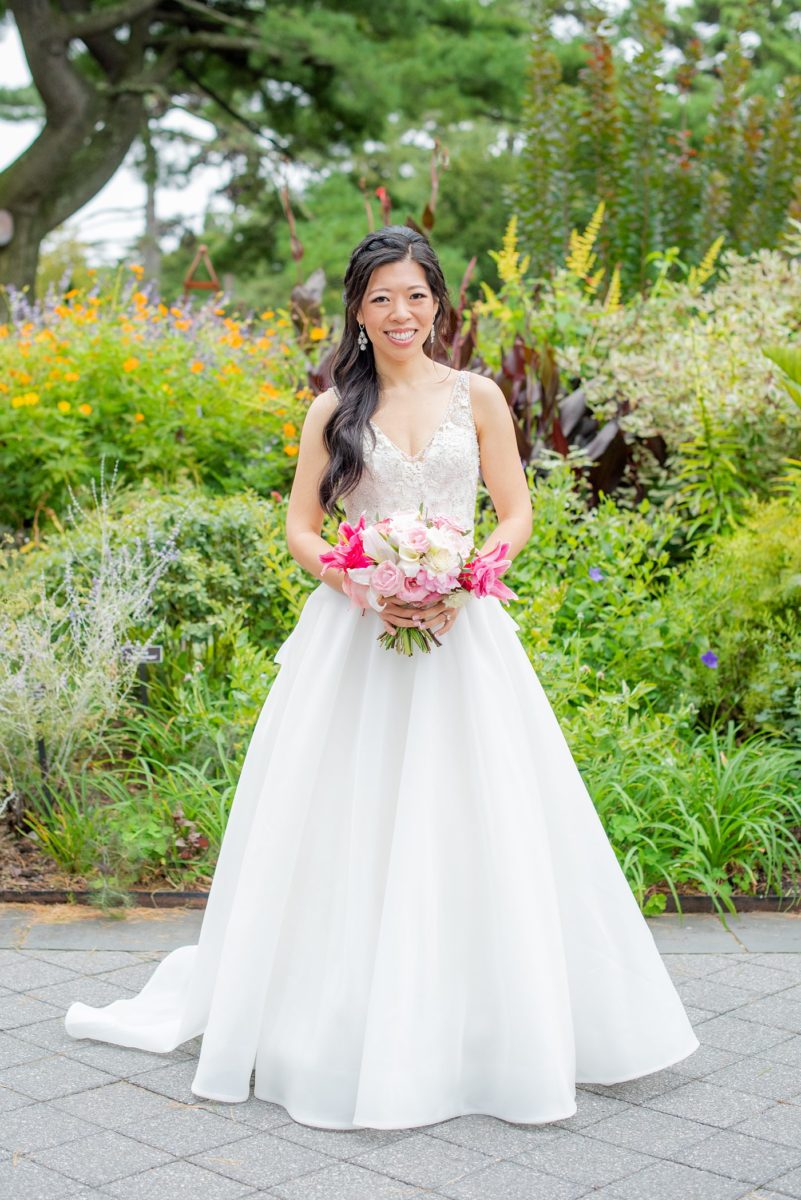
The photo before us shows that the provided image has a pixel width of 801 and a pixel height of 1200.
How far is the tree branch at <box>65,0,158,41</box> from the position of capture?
59.0ft

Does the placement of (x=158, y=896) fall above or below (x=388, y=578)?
below

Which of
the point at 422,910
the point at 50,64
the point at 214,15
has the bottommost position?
the point at 422,910

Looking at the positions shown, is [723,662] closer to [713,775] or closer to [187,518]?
[713,775]

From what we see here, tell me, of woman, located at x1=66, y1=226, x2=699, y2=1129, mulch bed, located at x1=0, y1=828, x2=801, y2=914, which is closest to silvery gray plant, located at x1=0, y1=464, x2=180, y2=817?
Answer: mulch bed, located at x1=0, y1=828, x2=801, y2=914

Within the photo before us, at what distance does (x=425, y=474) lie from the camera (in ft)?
11.1

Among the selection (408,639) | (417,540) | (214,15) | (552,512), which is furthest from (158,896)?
(214,15)

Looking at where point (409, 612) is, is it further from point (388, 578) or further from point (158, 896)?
point (158, 896)

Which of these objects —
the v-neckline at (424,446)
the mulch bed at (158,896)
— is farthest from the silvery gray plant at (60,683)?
the v-neckline at (424,446)

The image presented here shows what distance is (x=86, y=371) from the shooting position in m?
7.98

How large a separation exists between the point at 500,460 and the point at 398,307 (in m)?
0.48

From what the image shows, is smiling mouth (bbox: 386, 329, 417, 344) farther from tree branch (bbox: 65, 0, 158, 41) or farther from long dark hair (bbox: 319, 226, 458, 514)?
tree branch (bbox: 65, 0, 158, 41)

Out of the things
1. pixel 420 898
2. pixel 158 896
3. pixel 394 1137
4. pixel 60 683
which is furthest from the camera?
pixel 60 683

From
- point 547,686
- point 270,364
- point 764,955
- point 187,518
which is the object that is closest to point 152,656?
point 187,518

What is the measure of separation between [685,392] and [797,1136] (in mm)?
4783
